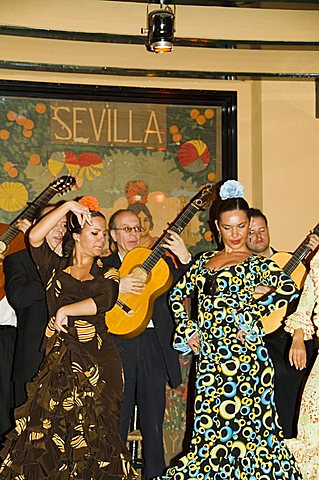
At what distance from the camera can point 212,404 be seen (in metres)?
5.48

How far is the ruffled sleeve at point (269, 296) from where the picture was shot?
554 centimetres

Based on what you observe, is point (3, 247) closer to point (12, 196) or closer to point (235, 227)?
point (12, 196)

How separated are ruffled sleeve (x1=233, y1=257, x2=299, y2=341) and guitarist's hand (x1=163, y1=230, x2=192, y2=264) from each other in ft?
2.98

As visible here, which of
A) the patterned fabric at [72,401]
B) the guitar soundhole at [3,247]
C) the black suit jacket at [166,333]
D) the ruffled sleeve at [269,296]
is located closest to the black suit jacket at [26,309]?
the guitar soundhole at [3,247]

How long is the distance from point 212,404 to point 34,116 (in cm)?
316

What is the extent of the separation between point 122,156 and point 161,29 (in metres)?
1.95


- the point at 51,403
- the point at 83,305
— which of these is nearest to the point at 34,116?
the point at 83,305

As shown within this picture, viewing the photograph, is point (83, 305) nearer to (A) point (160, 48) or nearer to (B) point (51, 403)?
(B) point (51, 403)

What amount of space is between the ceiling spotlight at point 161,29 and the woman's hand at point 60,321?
1839 mm

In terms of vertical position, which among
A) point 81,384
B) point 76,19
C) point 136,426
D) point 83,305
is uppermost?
point 76,19

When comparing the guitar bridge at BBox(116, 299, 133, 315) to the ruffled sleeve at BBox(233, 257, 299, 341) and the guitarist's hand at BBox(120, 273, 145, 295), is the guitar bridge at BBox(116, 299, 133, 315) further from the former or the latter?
the ruffled sleeve at BBox(233, 257, 299, 341)

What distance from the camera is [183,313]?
19.2 feet

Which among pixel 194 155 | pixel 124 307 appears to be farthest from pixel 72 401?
pixel 194 155

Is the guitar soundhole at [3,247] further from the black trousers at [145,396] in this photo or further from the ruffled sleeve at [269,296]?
the ruffled sleeve at [269,296]
